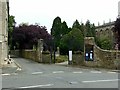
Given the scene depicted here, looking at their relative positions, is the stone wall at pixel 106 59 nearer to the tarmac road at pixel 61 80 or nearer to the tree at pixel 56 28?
the tarmac road at pixel 61 80

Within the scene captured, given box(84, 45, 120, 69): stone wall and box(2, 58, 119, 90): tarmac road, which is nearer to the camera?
box(2, 58, 119, 90): tarmac road

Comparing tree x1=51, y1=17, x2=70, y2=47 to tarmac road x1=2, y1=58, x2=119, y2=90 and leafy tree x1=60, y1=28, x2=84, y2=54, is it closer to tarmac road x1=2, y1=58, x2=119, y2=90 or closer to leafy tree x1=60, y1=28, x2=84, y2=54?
leafy tree x1=60, y1=28, x2=84, y2=54

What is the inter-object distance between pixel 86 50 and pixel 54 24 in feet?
222

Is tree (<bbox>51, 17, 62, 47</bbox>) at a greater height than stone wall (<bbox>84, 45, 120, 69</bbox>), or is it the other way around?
tree (<bbox>51, 17, 62, 47</bbox>)

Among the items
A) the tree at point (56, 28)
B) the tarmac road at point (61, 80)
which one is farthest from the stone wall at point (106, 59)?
the tree at point (56, 28)

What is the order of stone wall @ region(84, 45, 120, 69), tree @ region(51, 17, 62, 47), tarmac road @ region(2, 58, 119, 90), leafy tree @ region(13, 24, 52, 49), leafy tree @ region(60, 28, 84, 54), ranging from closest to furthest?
tarmac road @ region(2, 58, 119, 90) → stone wall @ region(84, 45, 120, 69) → leafy tree @ region(60, 28, 84, 54) → leafy tree @ region(13, 24, 52, 49) → tree @ region(51, 17, 62, 47)

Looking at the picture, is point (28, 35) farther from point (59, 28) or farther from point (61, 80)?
point (61, 80)

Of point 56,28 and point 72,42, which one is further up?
point 56,28

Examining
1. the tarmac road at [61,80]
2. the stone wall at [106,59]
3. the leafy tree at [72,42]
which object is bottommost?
the tarmac road at [61,80]

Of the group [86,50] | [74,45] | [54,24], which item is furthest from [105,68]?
[54,24]

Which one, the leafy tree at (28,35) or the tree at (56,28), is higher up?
the tree at (56,28)

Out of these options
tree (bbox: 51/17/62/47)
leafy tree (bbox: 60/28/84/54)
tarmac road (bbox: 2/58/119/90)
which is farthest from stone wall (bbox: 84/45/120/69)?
tree (bbox: 51/17/62/47)

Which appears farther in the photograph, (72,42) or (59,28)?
(59,28)

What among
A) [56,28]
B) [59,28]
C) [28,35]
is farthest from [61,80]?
[56,28]
